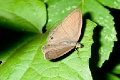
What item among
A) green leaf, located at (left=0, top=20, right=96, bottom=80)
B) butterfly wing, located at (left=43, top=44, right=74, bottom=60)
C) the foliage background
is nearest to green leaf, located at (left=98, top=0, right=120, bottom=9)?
the foliage background

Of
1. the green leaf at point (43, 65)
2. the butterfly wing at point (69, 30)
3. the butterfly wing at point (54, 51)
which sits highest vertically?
the butterfly wing at point (69, 30)

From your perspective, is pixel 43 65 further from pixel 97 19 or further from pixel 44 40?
pixel 97 19

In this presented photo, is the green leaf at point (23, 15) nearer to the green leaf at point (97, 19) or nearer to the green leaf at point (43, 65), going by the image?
the green leaf at point (97, 19)

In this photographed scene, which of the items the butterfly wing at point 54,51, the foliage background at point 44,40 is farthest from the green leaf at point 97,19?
the butterfly wing at point 54,51

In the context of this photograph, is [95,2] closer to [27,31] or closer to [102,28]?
[102,28]

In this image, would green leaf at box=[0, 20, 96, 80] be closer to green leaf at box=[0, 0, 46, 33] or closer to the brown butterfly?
the brown butterfly

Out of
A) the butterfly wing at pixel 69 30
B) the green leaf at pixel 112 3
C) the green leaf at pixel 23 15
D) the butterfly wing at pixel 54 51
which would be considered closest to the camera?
the butterfly wing at pixel 54 51

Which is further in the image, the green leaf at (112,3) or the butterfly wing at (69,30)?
the green leaf at (112,3)

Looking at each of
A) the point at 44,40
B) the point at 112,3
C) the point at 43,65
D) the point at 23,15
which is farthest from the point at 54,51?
the point at 112,3

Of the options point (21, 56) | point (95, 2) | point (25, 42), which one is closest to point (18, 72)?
point (21, 56)
